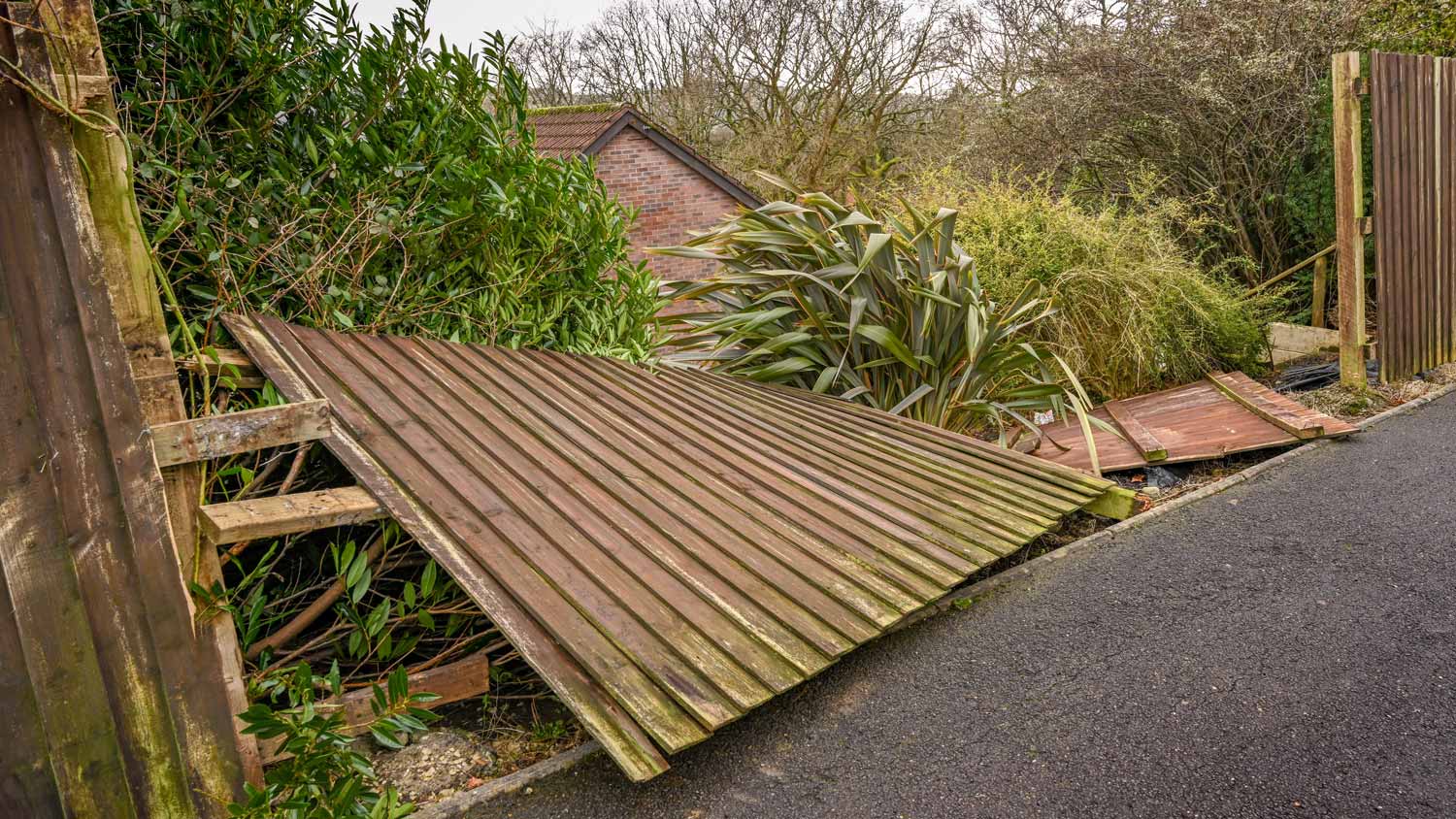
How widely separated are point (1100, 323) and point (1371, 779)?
5298mm

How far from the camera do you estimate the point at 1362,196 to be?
6.38m

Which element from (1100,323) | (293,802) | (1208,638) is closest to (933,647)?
(1208,638)

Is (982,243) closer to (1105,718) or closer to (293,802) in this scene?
(1105,718)

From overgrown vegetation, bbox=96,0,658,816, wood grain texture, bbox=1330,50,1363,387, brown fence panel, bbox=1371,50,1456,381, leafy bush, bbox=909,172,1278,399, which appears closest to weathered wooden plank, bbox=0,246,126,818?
overgrown vegetation, bbox=96,0,658,816

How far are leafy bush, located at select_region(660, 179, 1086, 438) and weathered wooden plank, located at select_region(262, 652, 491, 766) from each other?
9.64ft

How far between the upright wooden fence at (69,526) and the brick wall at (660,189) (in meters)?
17.2

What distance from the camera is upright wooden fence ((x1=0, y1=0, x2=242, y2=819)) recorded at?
1.61m

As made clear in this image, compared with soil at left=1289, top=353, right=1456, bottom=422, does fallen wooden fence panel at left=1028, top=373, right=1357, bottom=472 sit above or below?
above

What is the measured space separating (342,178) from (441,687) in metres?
1.81

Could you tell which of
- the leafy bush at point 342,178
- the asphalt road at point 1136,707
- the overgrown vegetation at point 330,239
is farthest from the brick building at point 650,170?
the asphalt road at point 1136,707

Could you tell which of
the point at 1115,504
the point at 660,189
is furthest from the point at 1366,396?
the point at 660,189

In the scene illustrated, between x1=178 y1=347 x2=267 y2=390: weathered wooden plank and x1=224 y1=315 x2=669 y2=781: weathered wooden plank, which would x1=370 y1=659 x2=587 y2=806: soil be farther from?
x1=178 y1=347 x2=267 y2=390: weathered wooden plank

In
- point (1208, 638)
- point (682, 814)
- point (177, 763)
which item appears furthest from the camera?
point (1208, 638)

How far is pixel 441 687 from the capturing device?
97.3 inches
